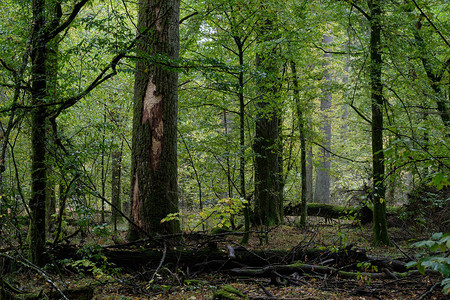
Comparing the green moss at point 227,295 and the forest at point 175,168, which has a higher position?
the forest at point 175,168

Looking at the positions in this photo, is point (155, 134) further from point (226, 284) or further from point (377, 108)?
point (377, 108)

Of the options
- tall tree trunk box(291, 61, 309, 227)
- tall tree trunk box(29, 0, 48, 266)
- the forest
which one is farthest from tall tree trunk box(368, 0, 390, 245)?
tall tree trunk box(29, 0, 48, 266)

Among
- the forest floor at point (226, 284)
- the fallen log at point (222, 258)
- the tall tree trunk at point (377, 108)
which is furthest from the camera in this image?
the tall tree trunk at point (377, 108)

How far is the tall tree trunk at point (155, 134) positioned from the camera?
572cm

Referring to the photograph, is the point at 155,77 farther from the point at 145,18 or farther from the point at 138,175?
the point at 138,175

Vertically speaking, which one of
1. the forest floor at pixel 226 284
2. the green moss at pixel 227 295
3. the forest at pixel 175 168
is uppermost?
the forest at pixel 175 168

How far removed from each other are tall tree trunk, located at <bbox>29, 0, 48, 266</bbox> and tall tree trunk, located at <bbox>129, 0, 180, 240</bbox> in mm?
1754

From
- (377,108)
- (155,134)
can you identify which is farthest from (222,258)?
(377,108)

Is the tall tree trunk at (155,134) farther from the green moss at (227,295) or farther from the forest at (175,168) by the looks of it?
the green moss at (227,295)

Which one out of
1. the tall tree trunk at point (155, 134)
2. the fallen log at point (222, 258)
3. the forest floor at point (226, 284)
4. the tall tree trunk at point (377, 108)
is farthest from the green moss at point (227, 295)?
the tall tree trunk at point (377, 108)

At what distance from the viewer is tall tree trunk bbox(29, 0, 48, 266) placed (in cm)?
397

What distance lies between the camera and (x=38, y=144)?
4230 mm

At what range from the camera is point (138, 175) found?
586 cm

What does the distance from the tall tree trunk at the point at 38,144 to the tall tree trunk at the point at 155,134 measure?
1754 millimetres
